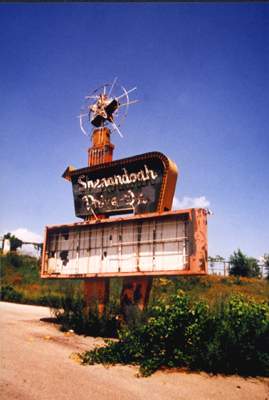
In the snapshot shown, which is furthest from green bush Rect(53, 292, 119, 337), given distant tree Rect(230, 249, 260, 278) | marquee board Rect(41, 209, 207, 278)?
distant tree Rect(230, 249, 260, 278)

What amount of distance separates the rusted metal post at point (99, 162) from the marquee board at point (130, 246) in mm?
450

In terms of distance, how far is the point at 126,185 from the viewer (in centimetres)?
1272

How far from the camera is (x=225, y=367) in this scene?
23.0 ft

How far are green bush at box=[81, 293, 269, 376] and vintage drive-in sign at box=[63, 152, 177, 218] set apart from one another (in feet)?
14.5

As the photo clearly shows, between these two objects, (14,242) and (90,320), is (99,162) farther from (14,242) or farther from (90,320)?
(14,242)

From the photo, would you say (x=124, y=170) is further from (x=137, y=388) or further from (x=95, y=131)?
(x=137, y=388)

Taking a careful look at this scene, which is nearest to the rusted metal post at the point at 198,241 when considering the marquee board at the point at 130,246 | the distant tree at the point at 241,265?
the marquee board at the point at 130,246

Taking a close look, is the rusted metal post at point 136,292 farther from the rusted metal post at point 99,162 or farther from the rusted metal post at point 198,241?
the rusted metal post at point 198,241

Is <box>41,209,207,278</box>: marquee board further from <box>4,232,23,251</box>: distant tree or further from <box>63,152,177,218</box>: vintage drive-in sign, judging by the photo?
<box>4,232,23,251</box>: distant tree

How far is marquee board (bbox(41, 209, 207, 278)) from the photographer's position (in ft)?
34.0

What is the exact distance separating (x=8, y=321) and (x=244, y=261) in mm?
35321

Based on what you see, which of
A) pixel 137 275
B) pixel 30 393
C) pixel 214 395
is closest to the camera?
pixel 30 393

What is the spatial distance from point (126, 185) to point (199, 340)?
21.7 feet

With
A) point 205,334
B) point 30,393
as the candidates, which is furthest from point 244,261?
point 30,393
